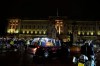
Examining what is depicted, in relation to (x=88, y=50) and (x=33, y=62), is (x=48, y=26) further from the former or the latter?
(x=88, y=50)

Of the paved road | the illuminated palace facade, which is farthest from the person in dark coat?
the illuminated palace facade

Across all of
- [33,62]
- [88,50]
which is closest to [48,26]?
[33,62]

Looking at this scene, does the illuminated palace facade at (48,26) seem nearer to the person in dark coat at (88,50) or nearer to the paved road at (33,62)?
the paved road at (33,62)

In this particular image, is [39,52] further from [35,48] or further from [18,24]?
[18,24]

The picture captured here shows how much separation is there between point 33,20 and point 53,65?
106849mm

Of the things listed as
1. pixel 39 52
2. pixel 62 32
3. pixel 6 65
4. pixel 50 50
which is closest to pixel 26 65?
pixel 6 65

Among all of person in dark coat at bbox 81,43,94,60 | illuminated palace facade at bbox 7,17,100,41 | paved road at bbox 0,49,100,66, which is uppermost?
illuminated palace facade at bbox 7,17,100,41

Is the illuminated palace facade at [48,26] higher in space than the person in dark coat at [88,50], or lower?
higher

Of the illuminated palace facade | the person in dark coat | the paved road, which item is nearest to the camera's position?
the person in dark coat

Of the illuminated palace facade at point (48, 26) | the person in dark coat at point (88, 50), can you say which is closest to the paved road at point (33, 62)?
the person in dark coat at point (88, 50)

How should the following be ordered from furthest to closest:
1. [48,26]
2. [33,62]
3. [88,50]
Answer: [48,26], [33,62], [88,50]

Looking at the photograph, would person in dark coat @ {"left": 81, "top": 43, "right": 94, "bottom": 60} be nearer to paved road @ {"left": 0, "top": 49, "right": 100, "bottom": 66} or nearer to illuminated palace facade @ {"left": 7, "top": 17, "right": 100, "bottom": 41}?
paved road @ {"left": 0, "top": 49, "right": 100, "bottom": 66}

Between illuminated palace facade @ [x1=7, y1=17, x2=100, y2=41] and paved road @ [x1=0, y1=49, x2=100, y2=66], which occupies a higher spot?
illuminated palace facade @ [x1=7, y1=17, x2=100, y2=41]

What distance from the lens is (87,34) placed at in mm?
121000
